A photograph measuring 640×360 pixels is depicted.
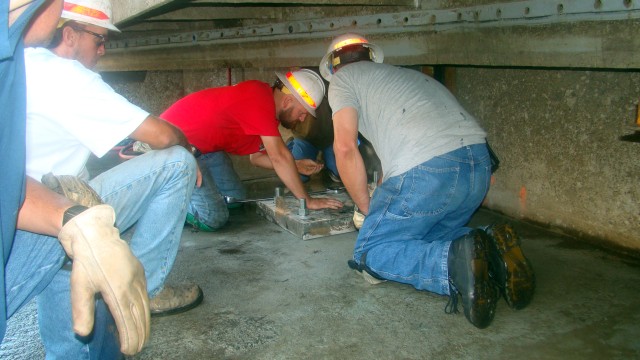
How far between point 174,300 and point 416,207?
52.0 inches

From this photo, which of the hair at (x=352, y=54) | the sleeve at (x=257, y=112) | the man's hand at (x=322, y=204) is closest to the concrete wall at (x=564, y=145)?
the hair at (x=352, y=54)

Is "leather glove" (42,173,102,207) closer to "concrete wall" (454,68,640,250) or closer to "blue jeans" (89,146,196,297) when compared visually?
"blue jeans" (89,146,196,297)

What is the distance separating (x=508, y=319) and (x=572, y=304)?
0.39 meters

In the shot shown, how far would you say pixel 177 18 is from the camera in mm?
4457

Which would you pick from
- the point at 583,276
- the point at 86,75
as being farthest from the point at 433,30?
the point at 86,75

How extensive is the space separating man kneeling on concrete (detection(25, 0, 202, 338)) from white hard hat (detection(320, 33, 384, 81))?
1.33 m

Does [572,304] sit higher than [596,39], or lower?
lower

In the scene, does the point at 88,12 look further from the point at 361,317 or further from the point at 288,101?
the point at 361,317

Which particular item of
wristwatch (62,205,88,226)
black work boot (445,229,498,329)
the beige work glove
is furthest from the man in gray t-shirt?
wristwatch (62,205,88,226)

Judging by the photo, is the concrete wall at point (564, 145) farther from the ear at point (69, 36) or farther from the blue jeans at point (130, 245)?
the ear at point (69, 36)

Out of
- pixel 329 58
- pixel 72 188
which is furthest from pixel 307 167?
pixel 72 188

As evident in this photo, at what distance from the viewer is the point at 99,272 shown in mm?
1450

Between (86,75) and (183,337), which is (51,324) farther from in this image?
(86,75)

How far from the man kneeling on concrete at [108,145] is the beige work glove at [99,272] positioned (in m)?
0.64
